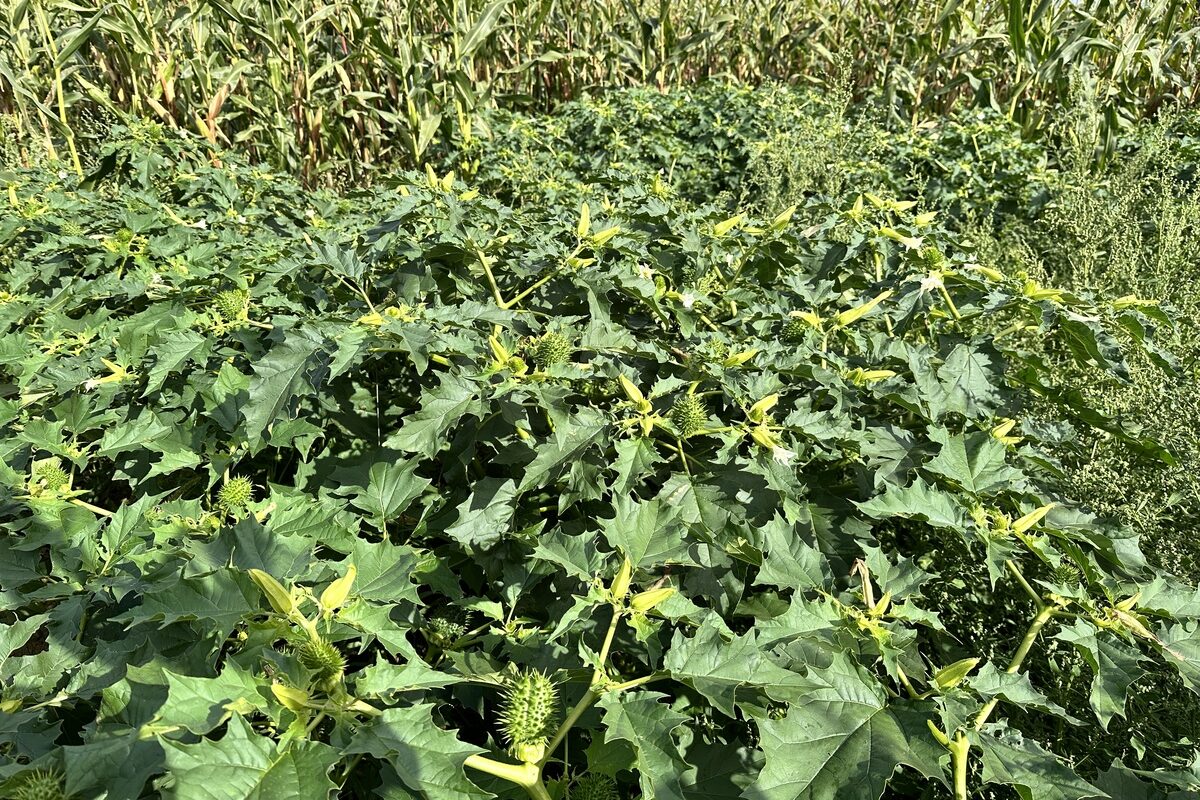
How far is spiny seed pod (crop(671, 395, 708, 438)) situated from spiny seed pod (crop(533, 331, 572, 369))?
279 millimetres

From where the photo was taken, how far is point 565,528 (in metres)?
1.72

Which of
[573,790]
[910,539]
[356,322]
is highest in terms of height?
[356,322]

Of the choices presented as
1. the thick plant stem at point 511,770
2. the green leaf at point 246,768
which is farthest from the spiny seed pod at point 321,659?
the thick plant stem at point 511,770

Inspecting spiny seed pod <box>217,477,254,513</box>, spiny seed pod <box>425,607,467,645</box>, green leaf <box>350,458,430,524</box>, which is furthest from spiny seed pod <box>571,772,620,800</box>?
Answer: spiny seed pod <box>217,477,254,513</box>

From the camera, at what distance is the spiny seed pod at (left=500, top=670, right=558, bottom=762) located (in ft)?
3.25

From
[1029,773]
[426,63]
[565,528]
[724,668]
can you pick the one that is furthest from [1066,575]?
[426,63]

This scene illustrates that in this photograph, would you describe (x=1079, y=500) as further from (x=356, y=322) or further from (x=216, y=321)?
(x=216, y=321)

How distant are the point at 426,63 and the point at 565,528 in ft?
15.5

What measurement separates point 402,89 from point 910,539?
526 cm

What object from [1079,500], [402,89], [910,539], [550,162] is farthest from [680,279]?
[402,89]

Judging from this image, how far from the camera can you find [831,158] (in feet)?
14.5

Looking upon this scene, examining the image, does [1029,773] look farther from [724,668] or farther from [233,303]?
[233,303]

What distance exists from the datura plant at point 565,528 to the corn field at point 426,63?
3151mm

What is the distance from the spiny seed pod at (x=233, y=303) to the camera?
198cm
